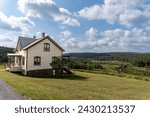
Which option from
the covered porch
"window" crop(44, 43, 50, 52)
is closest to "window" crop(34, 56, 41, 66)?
"window" crop(44, 43, 50, 52)

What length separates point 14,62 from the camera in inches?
1913

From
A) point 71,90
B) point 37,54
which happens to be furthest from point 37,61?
point 71,90

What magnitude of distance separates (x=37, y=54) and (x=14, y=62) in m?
9.52

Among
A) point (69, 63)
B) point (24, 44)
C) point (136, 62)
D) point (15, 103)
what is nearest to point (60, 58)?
point (69, 63)

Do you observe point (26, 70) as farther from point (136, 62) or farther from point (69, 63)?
point (136, 62)

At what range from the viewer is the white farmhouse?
132 ft

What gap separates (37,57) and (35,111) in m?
30.0

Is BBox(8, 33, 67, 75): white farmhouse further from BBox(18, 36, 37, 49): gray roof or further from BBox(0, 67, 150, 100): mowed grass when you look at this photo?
BBox(0, 67, 150, 100): mowed grass

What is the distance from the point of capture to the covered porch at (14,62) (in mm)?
42131

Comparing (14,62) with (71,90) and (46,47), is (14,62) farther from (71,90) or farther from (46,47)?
(71,90)

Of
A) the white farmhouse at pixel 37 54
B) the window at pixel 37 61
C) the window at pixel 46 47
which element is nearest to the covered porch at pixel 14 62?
the white farmhouse at pixel 37 54

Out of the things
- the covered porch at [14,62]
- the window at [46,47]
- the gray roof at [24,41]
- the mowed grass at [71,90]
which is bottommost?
the mowed grass at [71,90]

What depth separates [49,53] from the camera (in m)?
42.8

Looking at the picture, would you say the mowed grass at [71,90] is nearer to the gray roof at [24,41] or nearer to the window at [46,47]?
the window at [46,47]
